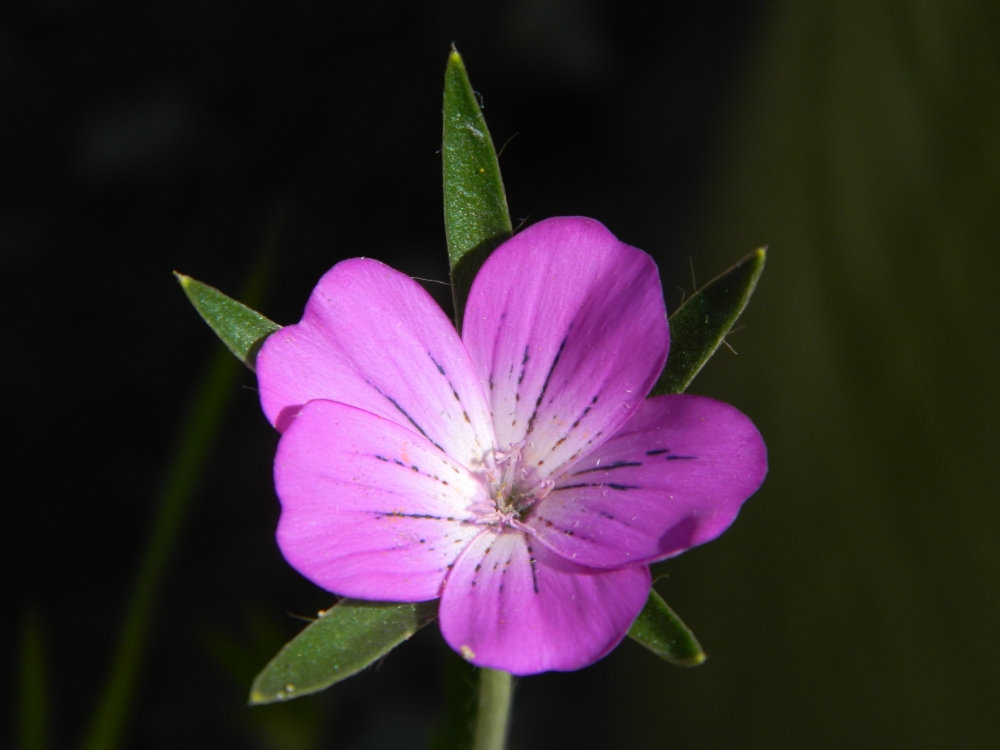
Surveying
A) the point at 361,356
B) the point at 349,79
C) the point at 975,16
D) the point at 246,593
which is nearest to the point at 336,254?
the point at 349,79

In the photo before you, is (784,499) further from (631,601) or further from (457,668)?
(631,601)

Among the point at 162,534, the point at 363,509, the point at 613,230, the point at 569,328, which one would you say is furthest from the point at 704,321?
the point at 613,230

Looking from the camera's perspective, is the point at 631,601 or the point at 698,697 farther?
the point at 698,697

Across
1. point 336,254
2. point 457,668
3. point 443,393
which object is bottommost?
point 457,668

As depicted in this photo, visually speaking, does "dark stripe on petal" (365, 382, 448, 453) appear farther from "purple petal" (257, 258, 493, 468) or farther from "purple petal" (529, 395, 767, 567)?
"purple petal" (529, 395, 767, 567)

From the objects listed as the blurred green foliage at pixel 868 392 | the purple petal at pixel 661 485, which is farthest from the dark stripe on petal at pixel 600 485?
the blurred green foliage at pixel 868 392

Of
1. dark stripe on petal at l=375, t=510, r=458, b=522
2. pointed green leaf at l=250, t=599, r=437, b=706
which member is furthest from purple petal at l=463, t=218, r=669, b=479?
pointed green leaf at l=250, t=599, r=437, b=706

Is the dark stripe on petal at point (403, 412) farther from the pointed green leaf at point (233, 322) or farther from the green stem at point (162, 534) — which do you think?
the green stem at point (162, 534)
